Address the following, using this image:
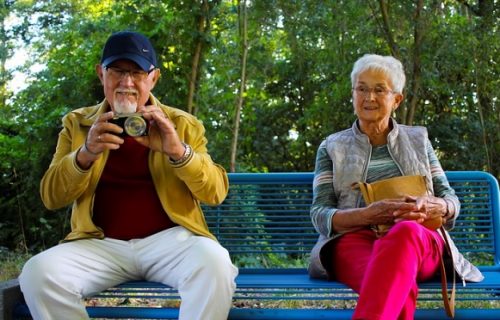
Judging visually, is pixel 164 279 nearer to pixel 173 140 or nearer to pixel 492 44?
pixel 173 140

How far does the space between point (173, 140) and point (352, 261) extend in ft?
3.09

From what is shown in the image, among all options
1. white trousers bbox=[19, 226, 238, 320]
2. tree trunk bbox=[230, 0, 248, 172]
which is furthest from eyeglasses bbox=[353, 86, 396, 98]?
tree trunk bbox=[230, 0, 248, 172]

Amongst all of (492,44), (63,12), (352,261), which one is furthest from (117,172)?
(63,12)

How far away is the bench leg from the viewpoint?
3.01 metres

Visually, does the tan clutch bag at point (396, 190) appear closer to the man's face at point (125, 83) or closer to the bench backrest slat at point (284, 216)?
the bench backrest slat at point (284, 216)

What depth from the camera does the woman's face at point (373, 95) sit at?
3342 mm

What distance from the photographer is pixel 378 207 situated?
119 inches

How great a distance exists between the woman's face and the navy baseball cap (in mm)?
1028

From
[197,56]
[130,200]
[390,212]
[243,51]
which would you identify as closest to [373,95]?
[390,212]

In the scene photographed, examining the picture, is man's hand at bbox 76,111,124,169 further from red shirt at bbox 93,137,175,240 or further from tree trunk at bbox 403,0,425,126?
tree trunk at bbox 403,0,425,126

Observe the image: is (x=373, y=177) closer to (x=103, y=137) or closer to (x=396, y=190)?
(x=396, y=190)

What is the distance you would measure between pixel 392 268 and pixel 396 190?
54cm

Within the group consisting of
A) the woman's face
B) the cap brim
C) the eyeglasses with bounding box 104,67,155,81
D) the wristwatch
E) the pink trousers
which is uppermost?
the cap brim

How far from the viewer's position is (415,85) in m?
7.37
